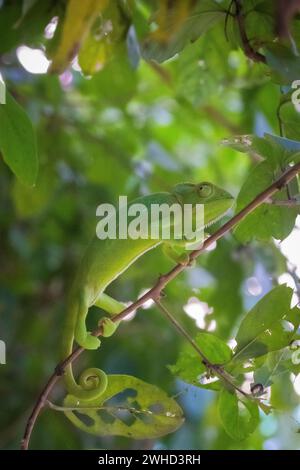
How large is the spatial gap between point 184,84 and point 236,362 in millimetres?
1041

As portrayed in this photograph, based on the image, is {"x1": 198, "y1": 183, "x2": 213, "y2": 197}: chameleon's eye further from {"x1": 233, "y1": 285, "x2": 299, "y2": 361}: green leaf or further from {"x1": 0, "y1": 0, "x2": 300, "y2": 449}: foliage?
{"x1": 233, "y1": 285, "x2": 299, "y2": 361}: green leaf

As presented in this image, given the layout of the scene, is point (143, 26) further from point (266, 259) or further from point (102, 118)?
point (102, 118)

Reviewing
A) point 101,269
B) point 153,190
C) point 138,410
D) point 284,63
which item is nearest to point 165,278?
point 101,269

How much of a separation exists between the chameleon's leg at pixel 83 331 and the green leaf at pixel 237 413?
24 cm

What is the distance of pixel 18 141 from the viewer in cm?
136

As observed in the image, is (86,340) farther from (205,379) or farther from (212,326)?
(212,326)

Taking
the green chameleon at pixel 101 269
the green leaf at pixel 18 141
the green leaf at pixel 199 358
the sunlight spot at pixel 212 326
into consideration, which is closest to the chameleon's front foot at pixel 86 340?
the green chameleon at pixel 101 269

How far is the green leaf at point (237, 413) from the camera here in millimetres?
1327

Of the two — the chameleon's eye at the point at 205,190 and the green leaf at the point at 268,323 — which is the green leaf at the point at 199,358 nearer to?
the green leaf at the point at 268,323

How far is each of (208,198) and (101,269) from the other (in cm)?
22

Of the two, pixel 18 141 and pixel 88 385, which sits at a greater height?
pixel 18 141

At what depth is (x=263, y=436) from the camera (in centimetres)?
215

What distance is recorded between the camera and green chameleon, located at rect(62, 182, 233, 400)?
1306 millimetres
